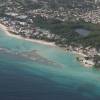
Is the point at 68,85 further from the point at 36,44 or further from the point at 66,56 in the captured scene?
the point at 36,44

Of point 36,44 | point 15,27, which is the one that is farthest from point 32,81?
point 15,27

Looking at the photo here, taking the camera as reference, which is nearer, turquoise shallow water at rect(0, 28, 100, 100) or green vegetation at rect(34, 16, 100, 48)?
turquoise shallow water at rect(0, 28, 100, 100)

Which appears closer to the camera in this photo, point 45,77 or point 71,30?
point 45,77

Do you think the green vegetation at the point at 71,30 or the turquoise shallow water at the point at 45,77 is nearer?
the turquoise shallow water at the point at 45,77

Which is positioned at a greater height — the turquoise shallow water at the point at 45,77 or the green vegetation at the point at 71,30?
the green vegetation at the point at 71,30

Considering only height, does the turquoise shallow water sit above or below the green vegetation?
below

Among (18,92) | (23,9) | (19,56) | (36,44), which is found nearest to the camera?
(18,92)

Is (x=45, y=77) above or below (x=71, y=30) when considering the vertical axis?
below

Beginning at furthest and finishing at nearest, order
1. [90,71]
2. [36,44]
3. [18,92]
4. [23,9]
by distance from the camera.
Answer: [23,9] → [36,44] → [90,71] → [18,92]
